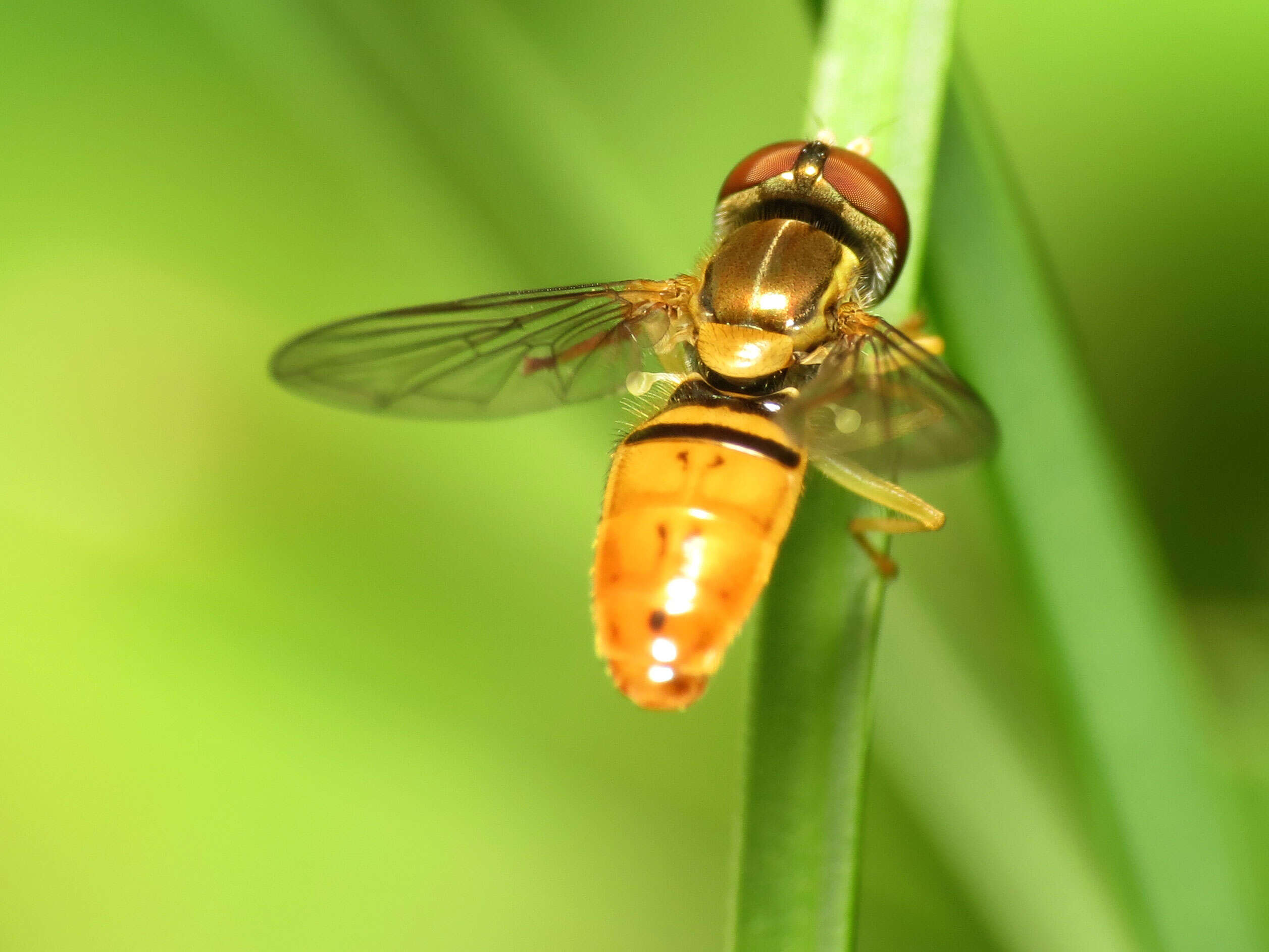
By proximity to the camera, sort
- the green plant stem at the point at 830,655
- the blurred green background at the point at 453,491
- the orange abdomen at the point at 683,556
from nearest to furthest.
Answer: the green plant stem at the point at 830,655 → the orange abdomen at the point at 683,556 → the blurred green background at the point at 453,491

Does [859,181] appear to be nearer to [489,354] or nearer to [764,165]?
[764,165]

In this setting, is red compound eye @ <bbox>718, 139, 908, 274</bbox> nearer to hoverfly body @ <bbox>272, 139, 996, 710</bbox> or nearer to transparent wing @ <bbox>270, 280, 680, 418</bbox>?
hoverfly body @ <bbox>272, 139, 996, 710</bbox>

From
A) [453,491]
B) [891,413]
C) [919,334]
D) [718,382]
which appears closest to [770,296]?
[718,382]

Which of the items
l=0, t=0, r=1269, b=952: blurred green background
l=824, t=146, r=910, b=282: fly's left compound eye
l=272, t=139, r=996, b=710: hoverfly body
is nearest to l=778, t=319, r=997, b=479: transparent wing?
l=272, t=139, r=996, b=710: hoverfly body

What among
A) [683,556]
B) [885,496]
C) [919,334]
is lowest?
[683,556]

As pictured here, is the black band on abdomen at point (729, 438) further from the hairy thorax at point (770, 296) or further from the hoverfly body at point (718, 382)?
the hairy thorax at point (770, 296)

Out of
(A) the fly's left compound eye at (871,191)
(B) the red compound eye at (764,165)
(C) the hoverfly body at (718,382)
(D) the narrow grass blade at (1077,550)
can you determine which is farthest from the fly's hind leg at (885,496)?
(B) the red compound eye at (764,165)

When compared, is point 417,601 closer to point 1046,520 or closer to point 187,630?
point 187,630
